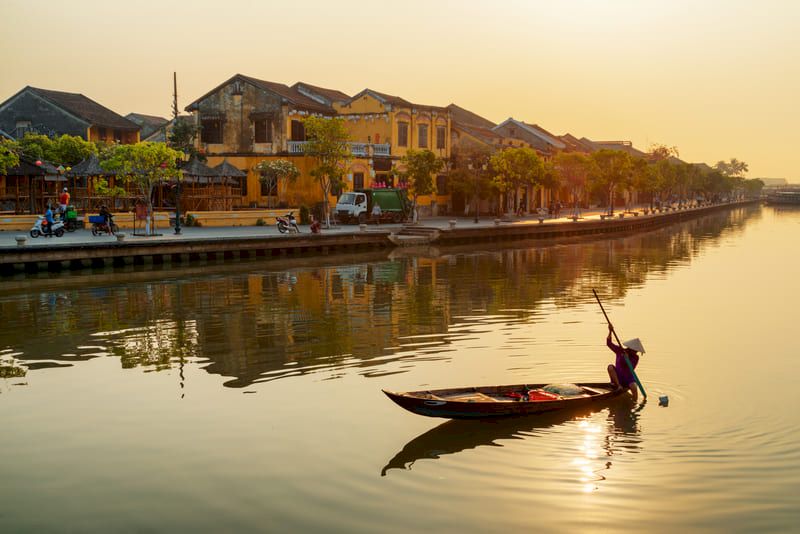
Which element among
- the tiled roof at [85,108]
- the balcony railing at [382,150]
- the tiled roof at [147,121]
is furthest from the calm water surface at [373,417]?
the tiled roof at [147,121]

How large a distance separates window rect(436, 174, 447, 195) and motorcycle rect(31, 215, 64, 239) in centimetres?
3506

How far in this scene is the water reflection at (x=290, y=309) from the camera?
18.7m

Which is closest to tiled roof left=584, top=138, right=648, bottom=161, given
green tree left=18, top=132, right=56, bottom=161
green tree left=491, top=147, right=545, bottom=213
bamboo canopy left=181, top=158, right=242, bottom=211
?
green tree left=491, top=147, right=545, bottom=213

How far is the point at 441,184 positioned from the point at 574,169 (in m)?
22.2

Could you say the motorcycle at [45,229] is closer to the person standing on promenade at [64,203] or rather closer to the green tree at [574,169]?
the person standing on promenade at [64,203]

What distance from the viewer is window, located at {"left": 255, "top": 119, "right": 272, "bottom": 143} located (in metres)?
57.0

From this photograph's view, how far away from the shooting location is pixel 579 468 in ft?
37.7

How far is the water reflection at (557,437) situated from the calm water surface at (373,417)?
0.05 meters

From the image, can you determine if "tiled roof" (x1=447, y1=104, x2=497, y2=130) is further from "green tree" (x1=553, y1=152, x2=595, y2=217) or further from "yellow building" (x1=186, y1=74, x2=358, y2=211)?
"yellow building" (x1=186, y1=74, x2=358, y2=211)

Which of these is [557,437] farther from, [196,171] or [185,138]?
[185,138]

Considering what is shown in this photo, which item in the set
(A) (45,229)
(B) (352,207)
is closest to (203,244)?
(A) (45,229)

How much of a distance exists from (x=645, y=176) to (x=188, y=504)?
94576 mm

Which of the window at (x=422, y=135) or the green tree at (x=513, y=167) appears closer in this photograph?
the window at (x=422, y=135)

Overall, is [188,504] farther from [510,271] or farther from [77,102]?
[77,102]
